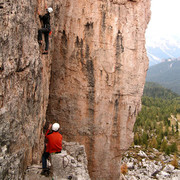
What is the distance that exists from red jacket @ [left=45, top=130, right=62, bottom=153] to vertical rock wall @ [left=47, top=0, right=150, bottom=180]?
437cm

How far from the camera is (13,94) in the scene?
584 cm

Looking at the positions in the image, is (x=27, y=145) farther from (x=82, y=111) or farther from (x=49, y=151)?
(x=82, y=111)

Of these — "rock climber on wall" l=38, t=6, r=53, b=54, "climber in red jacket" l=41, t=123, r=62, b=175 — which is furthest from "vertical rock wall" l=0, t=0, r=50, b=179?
"climber in red jacket" l=41, t=123, r=62, b=175

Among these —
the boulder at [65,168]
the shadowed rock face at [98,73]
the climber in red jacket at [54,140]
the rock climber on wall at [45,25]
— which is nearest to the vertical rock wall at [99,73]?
the shadowed rock face at [98,73]

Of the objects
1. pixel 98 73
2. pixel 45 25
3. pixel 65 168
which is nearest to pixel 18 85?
pixel 45 25

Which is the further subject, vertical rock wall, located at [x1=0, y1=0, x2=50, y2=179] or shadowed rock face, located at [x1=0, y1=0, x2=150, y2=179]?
shadowed rock face, located at [x1=0, y1=0, x2=150, y2=179]

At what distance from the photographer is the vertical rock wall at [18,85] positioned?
5527 millimetres

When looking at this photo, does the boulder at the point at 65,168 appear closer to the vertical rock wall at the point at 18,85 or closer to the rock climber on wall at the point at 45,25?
the vertical rock wall at the point at 18,85

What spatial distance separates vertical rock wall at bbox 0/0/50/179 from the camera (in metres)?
5.53

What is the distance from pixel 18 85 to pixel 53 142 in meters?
1.98

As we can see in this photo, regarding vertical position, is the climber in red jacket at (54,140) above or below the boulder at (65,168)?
above

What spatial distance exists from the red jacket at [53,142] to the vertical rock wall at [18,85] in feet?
2.35

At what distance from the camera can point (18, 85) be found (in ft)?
20.1

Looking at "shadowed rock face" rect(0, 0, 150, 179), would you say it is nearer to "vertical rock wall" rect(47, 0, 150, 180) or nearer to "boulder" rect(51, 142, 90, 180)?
"vertical rock wall" rect(47, 0, 150, 180)
